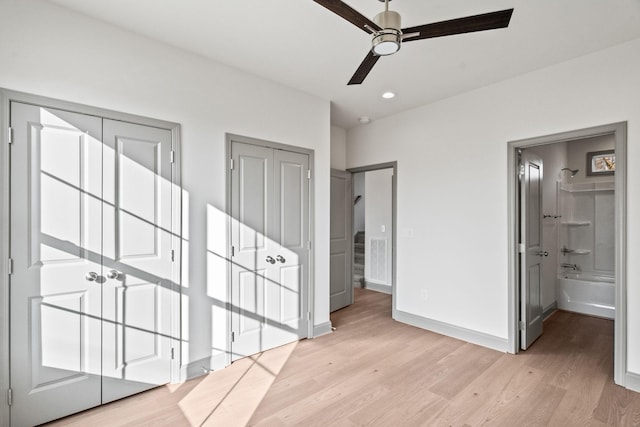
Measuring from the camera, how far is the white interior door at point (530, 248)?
332cm

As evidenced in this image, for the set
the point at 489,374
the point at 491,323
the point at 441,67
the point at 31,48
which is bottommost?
the point at 489,374

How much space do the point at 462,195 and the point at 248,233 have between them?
2513 mm

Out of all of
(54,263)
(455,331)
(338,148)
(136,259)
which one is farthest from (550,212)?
(54,263)

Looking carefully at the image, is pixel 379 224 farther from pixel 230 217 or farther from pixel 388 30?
pixel 388 30

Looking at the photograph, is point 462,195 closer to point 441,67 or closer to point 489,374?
point 441,67

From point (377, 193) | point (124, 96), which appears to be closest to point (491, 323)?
point (377, 193)

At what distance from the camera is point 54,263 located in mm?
2160

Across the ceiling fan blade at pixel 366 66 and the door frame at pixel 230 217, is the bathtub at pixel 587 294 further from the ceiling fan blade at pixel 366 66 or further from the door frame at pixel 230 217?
the ceiling fan blade at pixel 366 66

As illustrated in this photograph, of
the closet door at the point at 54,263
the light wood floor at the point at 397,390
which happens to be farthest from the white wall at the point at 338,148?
the closet door at the point at 54,263

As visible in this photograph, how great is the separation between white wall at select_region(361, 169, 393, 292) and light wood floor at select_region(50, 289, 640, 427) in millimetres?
Result: 2476

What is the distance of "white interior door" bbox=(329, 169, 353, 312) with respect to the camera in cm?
470

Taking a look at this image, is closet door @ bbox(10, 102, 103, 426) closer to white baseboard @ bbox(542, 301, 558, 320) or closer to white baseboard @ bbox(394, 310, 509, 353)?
white baseboard @ bbox(394, 310, 509, 353)

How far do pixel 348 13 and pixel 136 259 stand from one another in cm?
232

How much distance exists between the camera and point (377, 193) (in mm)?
6238
